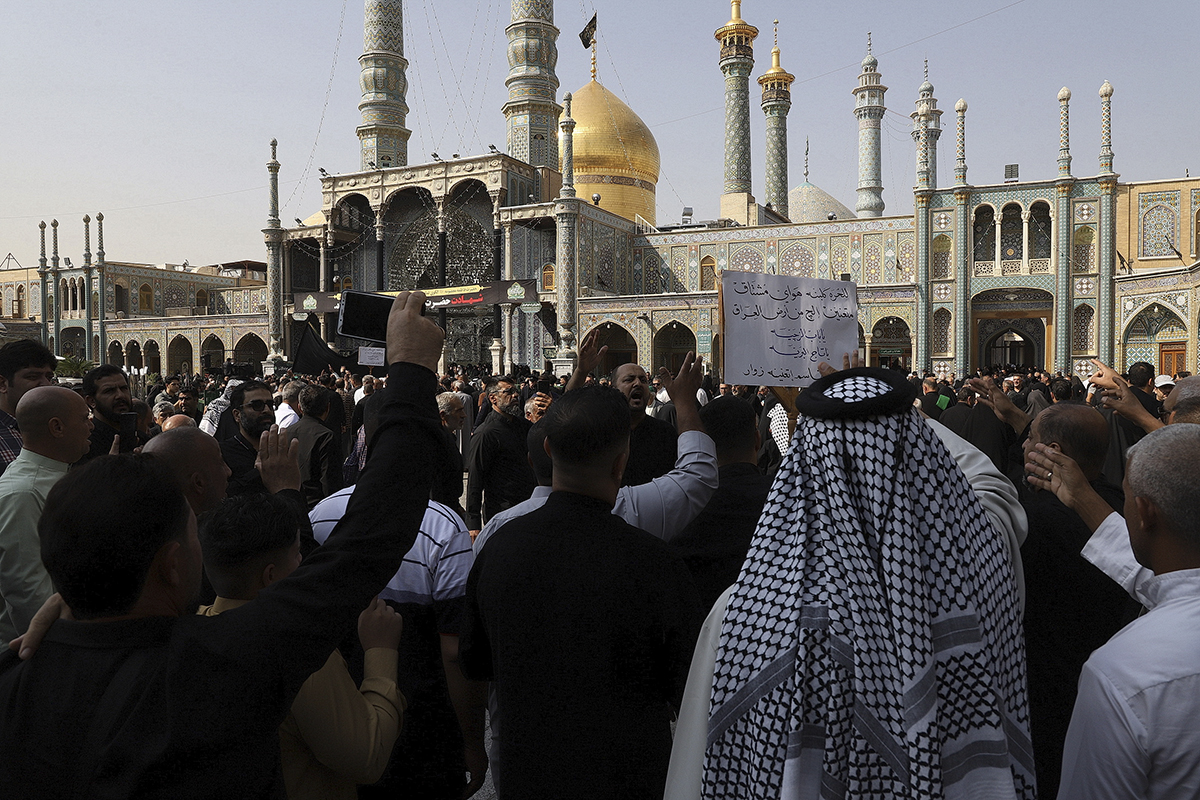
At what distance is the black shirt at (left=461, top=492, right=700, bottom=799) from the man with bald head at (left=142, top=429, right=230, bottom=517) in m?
1.03

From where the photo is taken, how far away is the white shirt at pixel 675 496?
8.19ft

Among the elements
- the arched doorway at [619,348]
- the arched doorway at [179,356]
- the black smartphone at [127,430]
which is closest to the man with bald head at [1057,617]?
the black smartphone at [127,430]

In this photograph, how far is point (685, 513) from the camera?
2537 mm

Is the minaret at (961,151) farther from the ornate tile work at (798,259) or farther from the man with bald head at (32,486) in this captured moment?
the man with bald head at (32,486)

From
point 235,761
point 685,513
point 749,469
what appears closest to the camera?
point 235,761

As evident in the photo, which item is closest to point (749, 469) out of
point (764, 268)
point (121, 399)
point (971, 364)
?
point (121, 399)

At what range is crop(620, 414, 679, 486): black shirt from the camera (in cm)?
378

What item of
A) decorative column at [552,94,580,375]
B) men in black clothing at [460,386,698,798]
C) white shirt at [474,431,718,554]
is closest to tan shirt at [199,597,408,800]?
men in black clothing at [460,386,698,798]

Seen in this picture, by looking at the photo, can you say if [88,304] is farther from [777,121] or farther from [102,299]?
[777,121]

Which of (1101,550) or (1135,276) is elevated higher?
(1135,276)

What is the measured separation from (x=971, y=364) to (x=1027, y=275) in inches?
120

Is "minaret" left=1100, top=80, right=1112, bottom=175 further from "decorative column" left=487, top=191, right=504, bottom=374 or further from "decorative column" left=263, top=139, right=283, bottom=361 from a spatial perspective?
"decorative column" left=263, top=139, right=283, bottom=361

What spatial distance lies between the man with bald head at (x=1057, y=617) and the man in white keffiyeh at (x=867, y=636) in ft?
2.62

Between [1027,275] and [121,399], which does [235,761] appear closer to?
[121,399]
